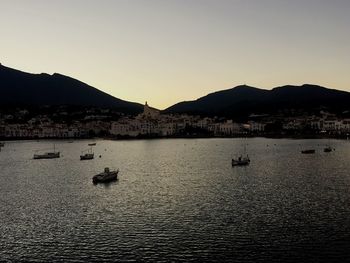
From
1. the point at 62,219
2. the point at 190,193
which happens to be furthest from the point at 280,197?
the point at 62,219

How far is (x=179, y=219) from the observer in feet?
98.9

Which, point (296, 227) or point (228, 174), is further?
point (228, 174)

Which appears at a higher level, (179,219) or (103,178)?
(103,178)

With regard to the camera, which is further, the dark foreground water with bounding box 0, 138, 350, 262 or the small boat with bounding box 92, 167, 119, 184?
the small boat with bounding box 92, 167, 119, 184

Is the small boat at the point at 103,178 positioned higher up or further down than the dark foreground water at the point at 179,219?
higher up

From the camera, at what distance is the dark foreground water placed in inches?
913

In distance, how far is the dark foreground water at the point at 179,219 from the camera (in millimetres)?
23188

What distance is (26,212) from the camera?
33.7m

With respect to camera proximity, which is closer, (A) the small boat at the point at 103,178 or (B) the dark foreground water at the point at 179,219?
(B) the dark foreground water at the point at 179,219

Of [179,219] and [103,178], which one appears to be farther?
[103,178]

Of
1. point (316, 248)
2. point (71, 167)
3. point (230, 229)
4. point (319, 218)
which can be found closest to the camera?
point (316, 248)

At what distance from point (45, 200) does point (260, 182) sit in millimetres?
22269

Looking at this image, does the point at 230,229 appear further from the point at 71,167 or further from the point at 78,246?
the point at 71,167

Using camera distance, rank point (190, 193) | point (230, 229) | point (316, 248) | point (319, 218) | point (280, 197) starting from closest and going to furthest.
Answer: point (316, 248) → point (230, 229) → point (319, 218) → point (280, 197) → point (190, 193)
